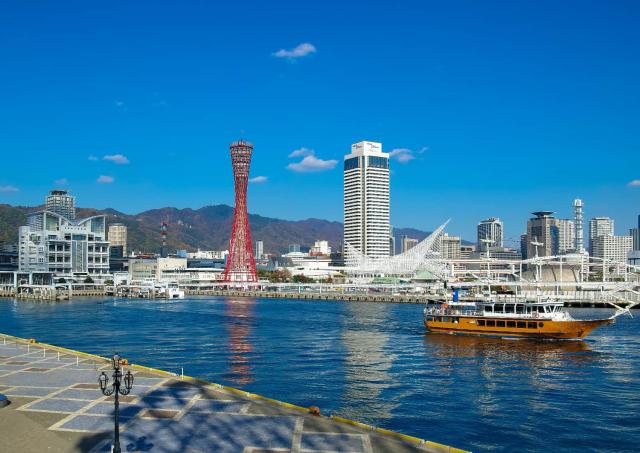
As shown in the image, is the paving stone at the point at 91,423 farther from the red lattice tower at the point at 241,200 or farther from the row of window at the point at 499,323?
the red lattice tower at the point at 241,200

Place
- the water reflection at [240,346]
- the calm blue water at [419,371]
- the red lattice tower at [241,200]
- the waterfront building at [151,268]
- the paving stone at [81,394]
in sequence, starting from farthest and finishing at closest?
the waterfront building at [151,268] → the red lattice tower at [241,200] → the water reflection at [240,346] → the calm blue water at [419,371] → the paving stone at [81,394]

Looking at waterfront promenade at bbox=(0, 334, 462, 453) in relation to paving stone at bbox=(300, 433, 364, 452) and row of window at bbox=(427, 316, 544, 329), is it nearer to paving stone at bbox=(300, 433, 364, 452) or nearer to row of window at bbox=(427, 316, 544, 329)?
paving stone at bbox=(300, 433, 364, 452)

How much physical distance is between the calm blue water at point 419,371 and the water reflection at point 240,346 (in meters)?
0.09

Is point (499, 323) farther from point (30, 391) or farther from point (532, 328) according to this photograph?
point (30, 391)

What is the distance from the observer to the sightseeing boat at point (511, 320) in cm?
4431

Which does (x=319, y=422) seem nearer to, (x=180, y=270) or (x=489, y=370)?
(x=489, y=370)

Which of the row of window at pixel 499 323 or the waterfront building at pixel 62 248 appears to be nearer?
the row of window at pixel 499 323

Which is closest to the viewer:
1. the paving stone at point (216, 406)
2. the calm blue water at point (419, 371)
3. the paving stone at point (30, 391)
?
the paving stone at point (216, 406)

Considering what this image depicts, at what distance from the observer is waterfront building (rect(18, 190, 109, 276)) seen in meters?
114

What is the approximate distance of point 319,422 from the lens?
18.0 metres

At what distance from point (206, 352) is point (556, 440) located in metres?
22.8

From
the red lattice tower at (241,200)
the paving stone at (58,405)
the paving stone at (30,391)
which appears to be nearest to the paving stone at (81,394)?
the paving stone at (58,405)

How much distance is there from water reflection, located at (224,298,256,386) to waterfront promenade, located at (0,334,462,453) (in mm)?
6641

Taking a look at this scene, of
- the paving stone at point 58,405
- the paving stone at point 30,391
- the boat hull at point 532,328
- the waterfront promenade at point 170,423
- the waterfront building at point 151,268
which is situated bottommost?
the boat hull at point 532,328
